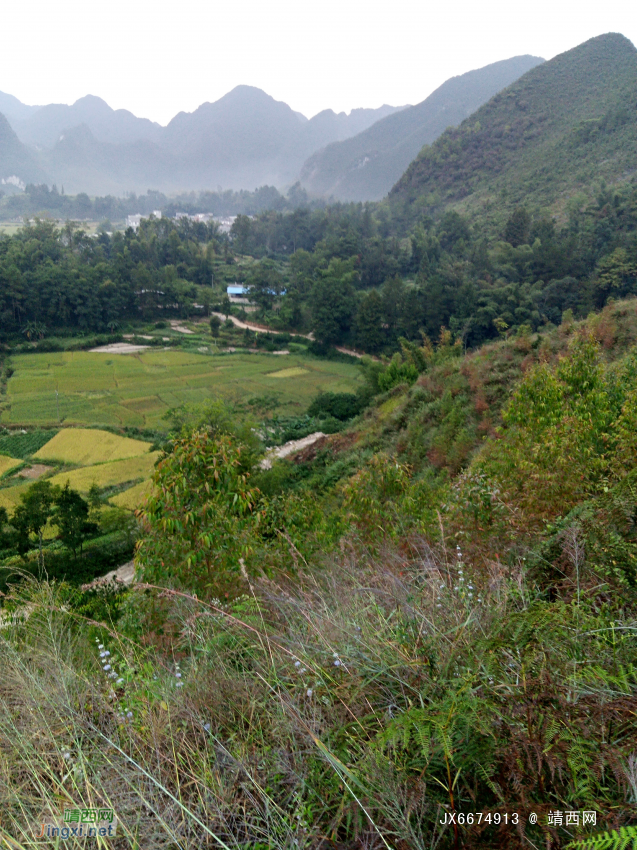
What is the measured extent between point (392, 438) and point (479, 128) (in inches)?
3010

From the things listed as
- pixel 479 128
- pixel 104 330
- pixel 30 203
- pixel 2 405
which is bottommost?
pixel 2 405

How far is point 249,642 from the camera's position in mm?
2330

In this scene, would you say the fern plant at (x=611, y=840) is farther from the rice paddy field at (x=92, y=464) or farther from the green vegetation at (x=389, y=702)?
the rice paddy field at (x=92, y=464)

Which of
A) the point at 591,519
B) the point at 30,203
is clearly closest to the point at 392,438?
the point at 591,519

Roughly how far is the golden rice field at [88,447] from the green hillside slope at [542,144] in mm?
46655

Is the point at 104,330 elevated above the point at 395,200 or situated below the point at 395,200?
below

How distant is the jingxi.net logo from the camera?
144 cm

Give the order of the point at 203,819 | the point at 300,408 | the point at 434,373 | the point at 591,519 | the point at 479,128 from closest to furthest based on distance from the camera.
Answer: the point at 203,819
the point at 591,519
the point at 434,373
the point at 300,408
the point at 479,128

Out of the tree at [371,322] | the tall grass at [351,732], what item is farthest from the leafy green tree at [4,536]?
the tree at [371,322]

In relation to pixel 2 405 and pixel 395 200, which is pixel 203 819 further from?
pixel 395 200

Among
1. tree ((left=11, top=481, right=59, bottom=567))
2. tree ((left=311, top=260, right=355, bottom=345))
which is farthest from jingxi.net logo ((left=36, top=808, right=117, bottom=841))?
tree ((left=311, top=260, right=355, bottom=345))

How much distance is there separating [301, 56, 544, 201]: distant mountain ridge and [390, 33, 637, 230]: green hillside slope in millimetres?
83106

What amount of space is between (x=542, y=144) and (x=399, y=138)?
425 ft

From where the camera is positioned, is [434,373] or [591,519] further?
[434,373]
